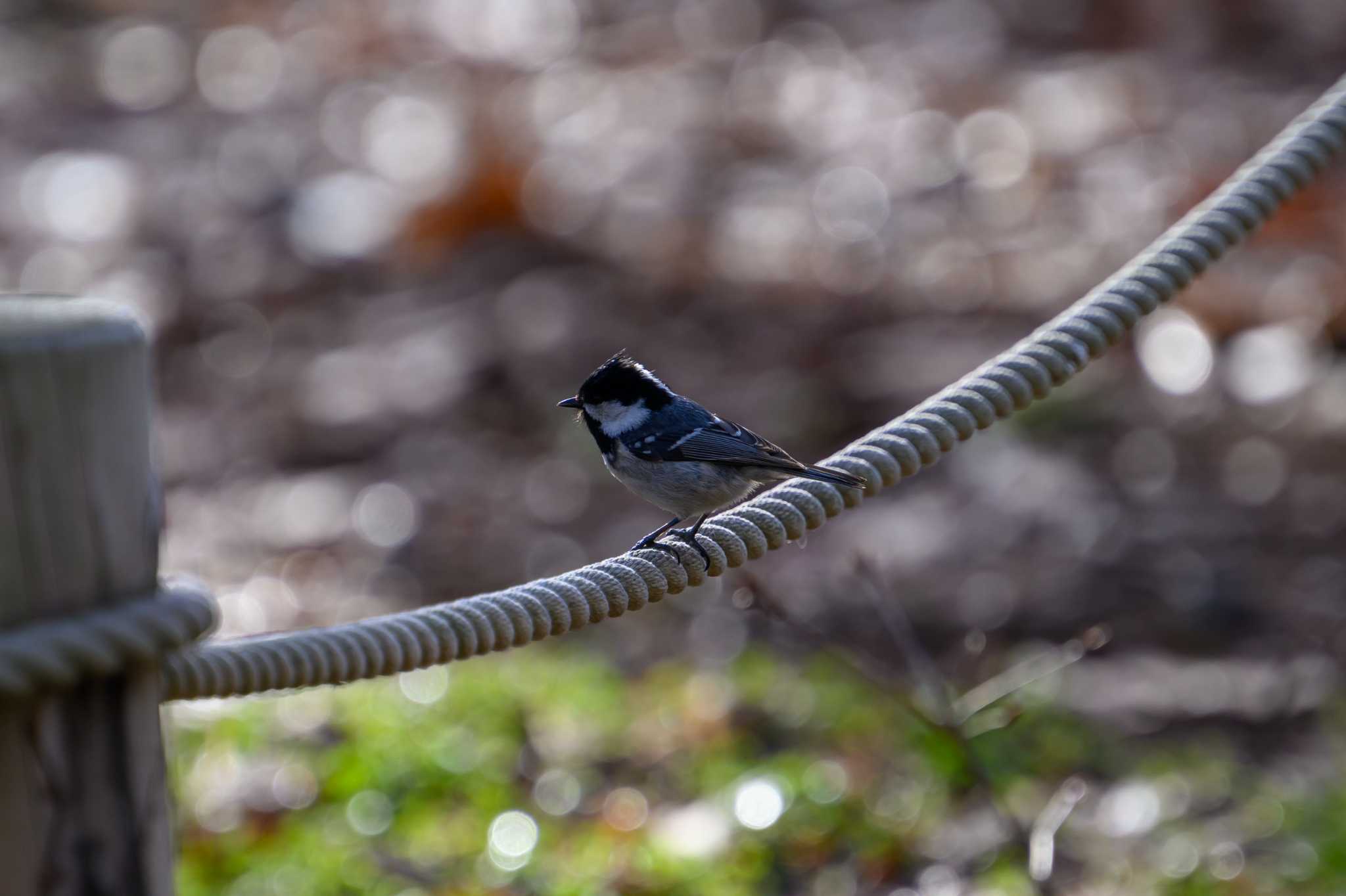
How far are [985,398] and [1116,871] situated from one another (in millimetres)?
1858

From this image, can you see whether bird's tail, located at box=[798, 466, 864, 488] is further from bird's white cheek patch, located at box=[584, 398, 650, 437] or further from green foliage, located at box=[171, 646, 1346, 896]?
green foliage, located at box=[171, 646, 1346, 896]

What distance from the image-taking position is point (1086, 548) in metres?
6.18

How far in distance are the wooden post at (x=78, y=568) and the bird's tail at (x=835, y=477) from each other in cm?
121

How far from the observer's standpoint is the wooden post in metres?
1.62

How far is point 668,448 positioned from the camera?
3.25 metres

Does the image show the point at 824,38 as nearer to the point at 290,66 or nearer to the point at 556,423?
the point at 290,66

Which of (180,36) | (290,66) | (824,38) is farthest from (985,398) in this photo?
(180,36)

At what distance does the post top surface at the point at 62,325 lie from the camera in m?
1.61

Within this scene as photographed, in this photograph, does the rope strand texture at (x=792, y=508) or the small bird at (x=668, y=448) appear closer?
the rope strand texture at (x=792, y=508)

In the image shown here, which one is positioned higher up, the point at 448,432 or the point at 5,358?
the point at 5,358

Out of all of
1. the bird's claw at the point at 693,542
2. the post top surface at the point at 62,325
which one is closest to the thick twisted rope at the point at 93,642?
the post top surface at the point at 62,325

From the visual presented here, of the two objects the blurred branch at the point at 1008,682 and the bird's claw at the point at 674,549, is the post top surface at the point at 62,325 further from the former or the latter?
the blurred branch at the point at 1008,682

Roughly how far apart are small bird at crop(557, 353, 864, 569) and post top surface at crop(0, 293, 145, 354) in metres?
1.52

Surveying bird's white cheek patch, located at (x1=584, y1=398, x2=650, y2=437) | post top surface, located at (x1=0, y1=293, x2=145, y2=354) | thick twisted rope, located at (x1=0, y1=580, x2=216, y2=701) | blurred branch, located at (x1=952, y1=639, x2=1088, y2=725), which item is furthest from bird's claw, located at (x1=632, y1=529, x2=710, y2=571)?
post top surface, located at (x1=0, y1=293, x2=145, y2=354)
